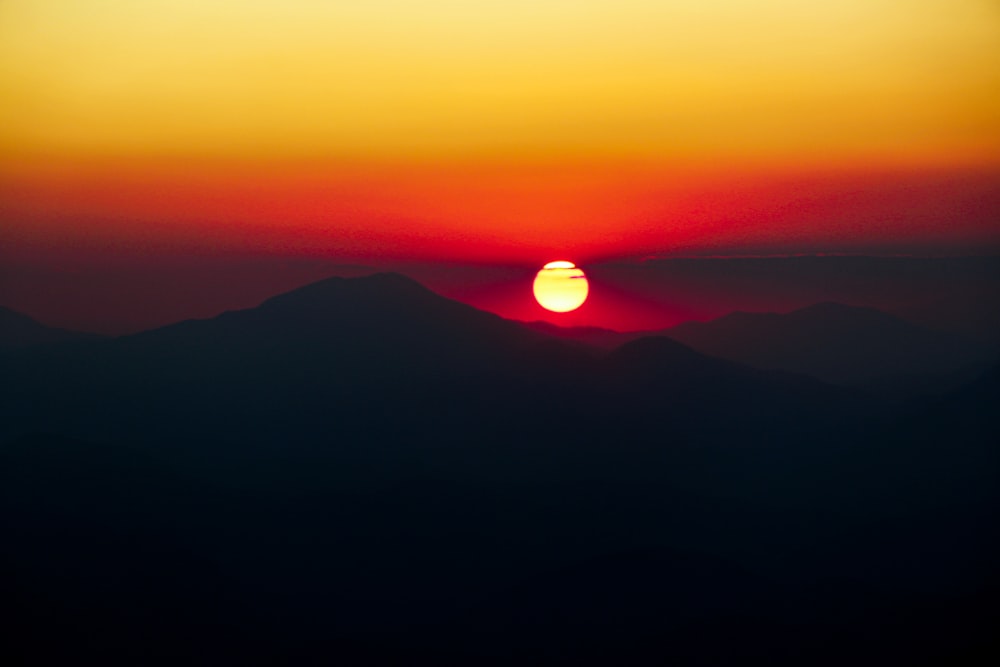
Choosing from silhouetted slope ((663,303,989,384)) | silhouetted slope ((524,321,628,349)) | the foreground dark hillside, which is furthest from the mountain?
silhouetted slope ((663,303,989,384))

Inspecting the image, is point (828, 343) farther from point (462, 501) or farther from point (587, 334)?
point (462, 501)

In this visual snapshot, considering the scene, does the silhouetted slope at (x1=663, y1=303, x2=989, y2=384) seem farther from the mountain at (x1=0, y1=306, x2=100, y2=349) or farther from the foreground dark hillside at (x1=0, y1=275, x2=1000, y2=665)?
the mountain at (x1=0, y1=306, x2=100, y2=349)

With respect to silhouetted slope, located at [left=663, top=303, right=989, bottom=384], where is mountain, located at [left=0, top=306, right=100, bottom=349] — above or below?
above

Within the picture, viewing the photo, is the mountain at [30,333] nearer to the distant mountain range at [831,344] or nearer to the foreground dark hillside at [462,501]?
the foreground dark hillside at [462,501]

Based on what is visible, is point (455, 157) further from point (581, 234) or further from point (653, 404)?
point (653, 404)

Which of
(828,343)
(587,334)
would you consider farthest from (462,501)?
(828,343)

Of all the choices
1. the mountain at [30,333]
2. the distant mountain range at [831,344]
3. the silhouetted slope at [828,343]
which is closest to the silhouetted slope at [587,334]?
the distant mountain range at [831,344]
